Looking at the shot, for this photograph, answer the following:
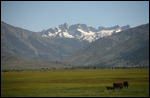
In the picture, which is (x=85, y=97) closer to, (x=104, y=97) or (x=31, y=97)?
(x=104, y=97)

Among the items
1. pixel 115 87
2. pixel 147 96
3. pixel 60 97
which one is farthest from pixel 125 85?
pixel 60 97

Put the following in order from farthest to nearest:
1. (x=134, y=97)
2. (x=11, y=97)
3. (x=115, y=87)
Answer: (x=115, y=87), (x=11, y=97), (x=134, y=97)

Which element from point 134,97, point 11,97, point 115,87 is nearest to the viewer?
point 134,97

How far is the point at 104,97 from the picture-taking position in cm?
4166

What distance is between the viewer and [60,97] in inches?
1692

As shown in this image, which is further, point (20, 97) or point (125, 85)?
point (125, 85)

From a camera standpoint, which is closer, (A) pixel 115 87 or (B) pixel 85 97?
(B) pixel 85 97

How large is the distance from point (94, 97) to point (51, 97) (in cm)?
783

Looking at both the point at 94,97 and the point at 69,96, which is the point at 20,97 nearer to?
the point at 69,96

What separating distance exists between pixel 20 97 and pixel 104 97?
15.3m

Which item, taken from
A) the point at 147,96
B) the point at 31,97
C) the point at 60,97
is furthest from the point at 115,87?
the point at 31,97

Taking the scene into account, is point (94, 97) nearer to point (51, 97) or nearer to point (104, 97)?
point (104, 97)

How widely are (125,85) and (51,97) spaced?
72.9 ft

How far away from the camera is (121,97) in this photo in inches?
1625
